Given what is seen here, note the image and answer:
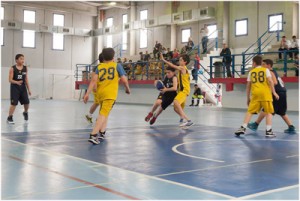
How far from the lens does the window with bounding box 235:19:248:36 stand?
2797cm

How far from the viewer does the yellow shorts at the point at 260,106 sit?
8.62 m

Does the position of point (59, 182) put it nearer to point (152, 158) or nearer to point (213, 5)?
point (152, 158)

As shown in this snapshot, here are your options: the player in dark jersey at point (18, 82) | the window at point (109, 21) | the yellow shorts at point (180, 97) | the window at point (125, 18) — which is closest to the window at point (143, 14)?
the window at point (125, 18)

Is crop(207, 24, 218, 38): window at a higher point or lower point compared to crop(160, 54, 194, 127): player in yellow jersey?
higher

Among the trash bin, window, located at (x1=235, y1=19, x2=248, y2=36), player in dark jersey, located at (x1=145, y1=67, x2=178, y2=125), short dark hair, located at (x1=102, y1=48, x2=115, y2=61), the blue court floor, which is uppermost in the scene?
window, located at (x1=235, y1=19, x2=248, y2=36)

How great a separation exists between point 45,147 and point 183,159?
248 cm

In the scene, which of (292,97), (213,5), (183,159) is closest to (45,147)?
(183,159)

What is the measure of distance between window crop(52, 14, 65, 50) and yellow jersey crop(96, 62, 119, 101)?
33.2 m

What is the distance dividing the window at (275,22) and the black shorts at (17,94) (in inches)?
739

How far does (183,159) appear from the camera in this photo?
5777 mm

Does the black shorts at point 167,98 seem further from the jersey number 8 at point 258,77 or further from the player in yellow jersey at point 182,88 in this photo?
the jersey number 8 at point 258,77

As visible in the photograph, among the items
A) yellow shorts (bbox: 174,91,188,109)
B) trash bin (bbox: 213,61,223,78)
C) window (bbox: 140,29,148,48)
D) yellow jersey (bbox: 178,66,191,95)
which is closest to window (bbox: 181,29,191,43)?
window (bbox: 140,29,148,48)

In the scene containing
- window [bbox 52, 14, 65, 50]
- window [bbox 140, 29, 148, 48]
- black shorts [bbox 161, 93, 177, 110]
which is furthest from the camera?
window [bbox 52, 14, 65, 50]

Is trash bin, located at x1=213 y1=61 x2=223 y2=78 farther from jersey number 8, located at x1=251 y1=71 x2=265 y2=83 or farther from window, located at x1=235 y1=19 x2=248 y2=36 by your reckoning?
jersey number 8, located at x1=251 y1=71 x2=265 y2=83
